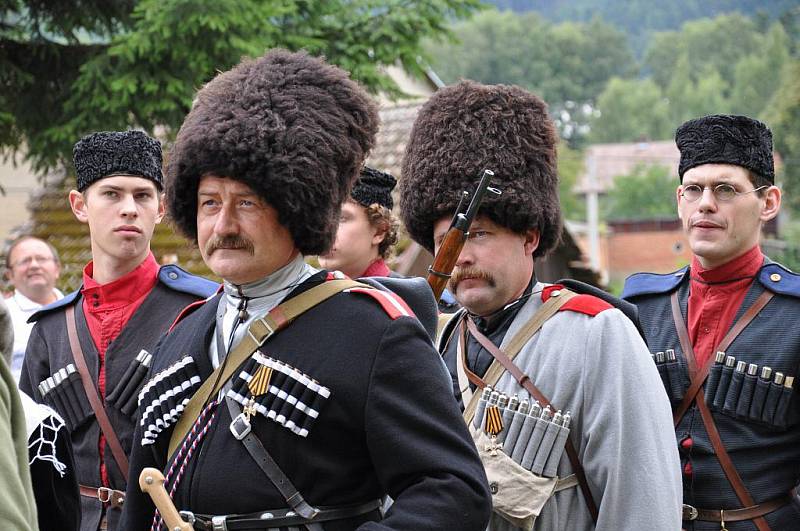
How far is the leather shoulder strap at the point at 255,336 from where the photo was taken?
3023 mm

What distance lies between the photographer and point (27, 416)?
2.80 metres

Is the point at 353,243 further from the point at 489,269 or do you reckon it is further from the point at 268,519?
the point at 268,519

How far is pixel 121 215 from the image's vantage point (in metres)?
4.77

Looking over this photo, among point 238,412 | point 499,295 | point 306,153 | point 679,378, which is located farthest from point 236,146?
point 679,378

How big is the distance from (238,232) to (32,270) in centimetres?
543

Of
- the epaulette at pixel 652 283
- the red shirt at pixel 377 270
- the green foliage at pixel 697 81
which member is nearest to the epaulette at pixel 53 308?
the red shirt at pixel 377 270

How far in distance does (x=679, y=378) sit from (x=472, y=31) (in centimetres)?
12662

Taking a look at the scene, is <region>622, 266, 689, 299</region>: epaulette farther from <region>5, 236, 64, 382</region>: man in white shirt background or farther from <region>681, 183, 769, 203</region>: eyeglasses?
<region>5, 236, 64, 382</region>: man in white shirt background

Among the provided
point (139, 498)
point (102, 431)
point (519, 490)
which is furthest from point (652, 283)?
point (139, 498)

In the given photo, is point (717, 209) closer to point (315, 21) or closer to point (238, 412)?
point (238, 412)

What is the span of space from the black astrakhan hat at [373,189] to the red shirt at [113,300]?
1004mm

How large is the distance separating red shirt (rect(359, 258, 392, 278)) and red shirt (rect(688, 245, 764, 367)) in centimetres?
141

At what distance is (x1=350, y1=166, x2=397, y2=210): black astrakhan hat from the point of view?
211 inches

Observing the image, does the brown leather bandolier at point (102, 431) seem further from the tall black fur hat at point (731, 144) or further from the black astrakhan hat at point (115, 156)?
the tall black fur hat at point (731, 144)
